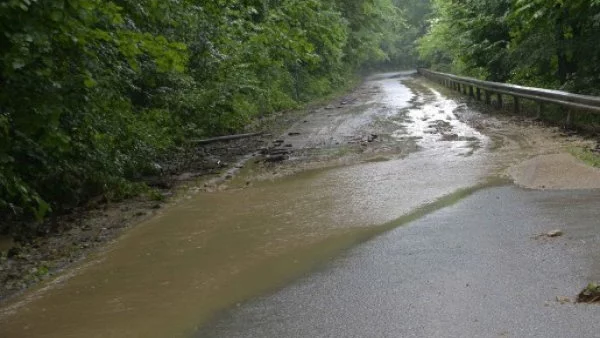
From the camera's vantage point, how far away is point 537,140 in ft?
41.2

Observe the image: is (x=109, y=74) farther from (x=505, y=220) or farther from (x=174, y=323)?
(x=505, y=220)

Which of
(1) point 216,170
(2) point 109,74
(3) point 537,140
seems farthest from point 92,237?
(3) point 537,140

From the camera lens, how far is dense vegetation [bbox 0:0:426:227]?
6590 mm

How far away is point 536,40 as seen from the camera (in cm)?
1767

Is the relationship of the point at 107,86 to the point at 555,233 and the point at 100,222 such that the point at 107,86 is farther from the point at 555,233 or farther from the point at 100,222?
the point at 555,233

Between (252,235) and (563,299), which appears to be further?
(252,235)

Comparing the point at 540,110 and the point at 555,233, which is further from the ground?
the point at 555,233

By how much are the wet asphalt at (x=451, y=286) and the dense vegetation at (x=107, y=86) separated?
10.3 feet

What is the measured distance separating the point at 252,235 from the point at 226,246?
1.55 feet

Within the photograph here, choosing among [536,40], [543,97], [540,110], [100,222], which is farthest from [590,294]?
[536,40]

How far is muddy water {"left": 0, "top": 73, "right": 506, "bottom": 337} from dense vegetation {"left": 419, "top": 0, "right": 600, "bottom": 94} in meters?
6.06

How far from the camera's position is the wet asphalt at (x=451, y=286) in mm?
4422

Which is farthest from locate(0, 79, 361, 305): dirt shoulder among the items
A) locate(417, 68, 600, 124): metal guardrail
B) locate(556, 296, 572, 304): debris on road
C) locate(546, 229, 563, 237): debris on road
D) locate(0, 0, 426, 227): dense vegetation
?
locate(417, 68, 600, 124): metal guardrail

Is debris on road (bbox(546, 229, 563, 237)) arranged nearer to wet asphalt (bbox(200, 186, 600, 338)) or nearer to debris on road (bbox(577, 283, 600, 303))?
wet asphalt (bbox(200, 186, 600, 338))
